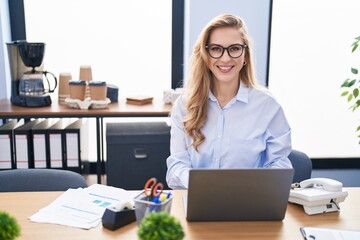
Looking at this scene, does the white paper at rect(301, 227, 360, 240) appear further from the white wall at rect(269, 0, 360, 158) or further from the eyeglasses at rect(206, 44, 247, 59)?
the white wall at rect(269, 0, 360, 158)

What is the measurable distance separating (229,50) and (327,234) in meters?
0.80

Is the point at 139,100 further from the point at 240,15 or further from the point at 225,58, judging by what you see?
the point at 225,58

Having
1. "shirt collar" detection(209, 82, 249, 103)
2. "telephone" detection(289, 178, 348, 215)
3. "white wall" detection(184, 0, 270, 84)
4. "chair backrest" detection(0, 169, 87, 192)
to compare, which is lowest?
"chair backrest" detection(0, 169, 87, 192)

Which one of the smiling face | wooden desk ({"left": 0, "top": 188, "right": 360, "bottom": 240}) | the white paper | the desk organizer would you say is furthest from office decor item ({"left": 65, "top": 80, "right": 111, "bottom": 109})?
the white paper

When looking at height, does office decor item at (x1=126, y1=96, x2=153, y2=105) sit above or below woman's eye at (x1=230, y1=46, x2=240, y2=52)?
below

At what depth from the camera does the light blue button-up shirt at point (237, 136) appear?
171 cm

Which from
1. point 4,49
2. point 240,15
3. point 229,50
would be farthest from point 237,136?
point 4,49

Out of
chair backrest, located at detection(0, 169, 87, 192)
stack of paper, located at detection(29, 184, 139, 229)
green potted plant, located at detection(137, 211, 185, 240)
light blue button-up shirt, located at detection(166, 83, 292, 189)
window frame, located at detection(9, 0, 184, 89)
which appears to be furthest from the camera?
window frame, located at detection(9, 0, 184, 89)

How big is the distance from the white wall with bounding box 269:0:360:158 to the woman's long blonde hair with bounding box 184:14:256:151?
4.88ft

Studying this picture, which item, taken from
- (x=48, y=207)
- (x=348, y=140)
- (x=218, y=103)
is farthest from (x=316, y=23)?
(x=48, y=207)

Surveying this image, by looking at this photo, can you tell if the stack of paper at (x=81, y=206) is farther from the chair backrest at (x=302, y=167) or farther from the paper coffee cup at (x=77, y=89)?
the paper coffee cup at (x=77, y=89)

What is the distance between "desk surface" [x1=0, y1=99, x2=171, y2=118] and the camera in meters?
2.43

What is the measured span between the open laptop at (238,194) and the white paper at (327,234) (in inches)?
3.8

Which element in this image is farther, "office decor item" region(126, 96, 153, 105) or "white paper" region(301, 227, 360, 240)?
"office decor item" region(126, 96, 153, 105)
